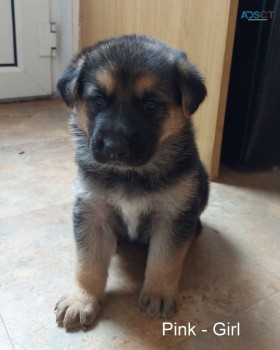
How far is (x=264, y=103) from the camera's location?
6.68 feet

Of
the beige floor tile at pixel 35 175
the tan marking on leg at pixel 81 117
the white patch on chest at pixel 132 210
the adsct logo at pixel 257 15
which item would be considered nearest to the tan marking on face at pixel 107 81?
the tan marking on leg at pixel 81 117

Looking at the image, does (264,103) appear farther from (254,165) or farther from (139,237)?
(139,237)

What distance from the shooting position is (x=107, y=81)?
1119 millimetres

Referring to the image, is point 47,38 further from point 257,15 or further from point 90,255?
point 90,255

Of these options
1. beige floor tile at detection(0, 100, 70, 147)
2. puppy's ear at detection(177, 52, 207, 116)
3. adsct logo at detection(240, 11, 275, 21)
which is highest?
adsct logo at detection(240, 11, 275, 21)

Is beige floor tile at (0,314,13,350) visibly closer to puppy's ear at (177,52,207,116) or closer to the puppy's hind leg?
the puppy's hind leg

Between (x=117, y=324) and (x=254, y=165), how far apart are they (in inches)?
49.9

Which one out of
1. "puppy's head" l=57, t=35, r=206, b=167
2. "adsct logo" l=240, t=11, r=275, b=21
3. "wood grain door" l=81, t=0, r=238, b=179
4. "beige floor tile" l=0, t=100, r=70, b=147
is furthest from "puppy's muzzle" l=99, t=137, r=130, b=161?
"beige floor tile" l=0, t=100, r=70, b=147

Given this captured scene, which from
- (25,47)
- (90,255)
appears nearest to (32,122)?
(25,47)

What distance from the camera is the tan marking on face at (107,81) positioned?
1.11 m

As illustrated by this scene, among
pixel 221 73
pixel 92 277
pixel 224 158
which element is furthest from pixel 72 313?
pixel 224 158

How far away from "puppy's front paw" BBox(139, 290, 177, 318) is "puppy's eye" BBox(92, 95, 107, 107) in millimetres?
555

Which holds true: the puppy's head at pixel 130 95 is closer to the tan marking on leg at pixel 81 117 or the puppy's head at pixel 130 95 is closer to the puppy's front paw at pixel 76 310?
the tan marking on leg at pixel 81 117

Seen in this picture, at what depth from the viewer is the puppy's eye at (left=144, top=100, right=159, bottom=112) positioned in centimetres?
113
